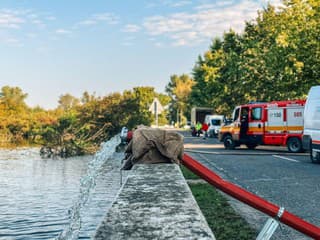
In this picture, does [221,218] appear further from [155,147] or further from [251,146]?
[251,146]

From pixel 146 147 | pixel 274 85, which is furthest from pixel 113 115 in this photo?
pixel 146 147

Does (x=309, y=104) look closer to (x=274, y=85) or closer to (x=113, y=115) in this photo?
(x=274, y=85)

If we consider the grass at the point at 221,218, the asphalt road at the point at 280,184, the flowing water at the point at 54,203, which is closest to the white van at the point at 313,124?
the asphalt road at the point at 280,184

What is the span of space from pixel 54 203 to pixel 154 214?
457 inches

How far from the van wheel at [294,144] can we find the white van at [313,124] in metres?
5.85

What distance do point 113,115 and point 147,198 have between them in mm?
40715

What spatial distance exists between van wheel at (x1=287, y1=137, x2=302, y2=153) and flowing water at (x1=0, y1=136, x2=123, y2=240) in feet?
30.0

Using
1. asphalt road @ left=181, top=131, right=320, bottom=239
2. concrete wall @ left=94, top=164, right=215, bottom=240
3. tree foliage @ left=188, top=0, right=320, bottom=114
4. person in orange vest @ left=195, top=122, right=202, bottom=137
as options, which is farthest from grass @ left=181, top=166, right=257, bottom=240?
person in orange vest @ left=195, top=122, right=202, bottom=137

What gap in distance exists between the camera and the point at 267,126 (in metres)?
26.7

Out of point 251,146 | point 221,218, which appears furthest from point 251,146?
point 221,218

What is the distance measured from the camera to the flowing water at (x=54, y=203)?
10.4 metres

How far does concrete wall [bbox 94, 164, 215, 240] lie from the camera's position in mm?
2311

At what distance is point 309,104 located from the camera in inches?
734

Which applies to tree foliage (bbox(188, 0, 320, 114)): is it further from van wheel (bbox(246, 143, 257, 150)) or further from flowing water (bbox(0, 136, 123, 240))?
flowing water (bbox(0, 136, 123, 240))
